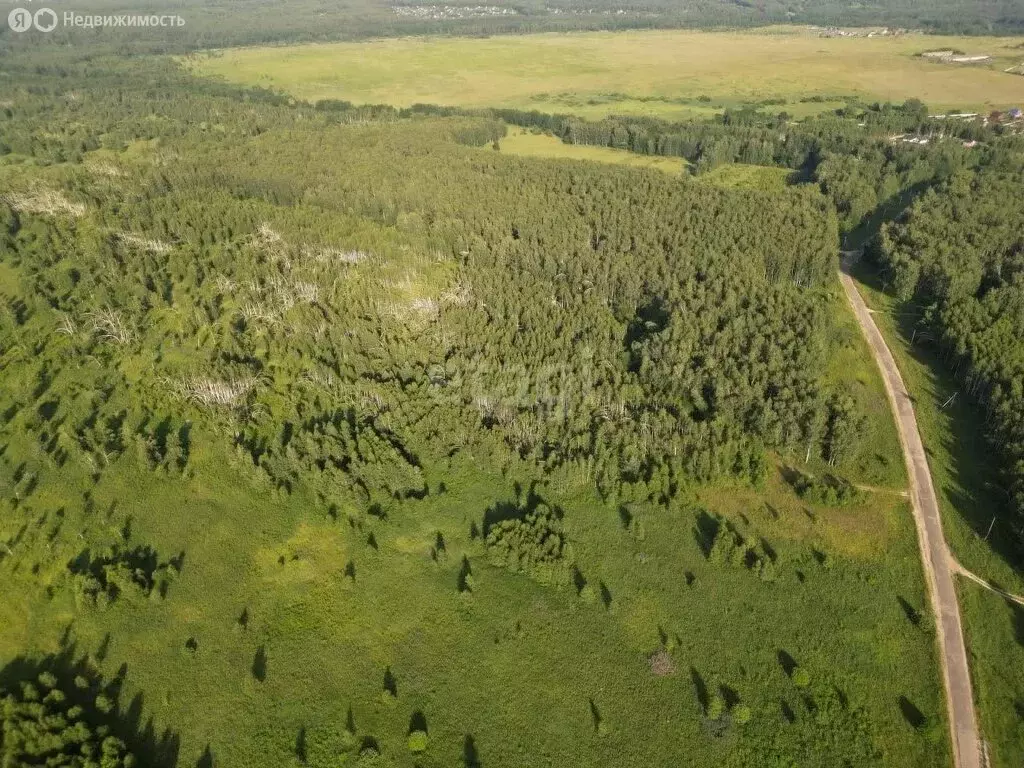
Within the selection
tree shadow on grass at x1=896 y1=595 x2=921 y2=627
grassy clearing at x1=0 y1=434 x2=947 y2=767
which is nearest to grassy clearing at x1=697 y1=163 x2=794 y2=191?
grassy clearing at x1=0 y1=434 x2=947 y2=767

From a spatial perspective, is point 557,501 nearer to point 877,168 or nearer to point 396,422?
point 396,422

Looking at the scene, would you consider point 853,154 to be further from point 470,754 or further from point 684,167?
point 470,754

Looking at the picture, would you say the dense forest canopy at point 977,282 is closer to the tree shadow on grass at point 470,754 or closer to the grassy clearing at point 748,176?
the grassy clearing at point 748,176

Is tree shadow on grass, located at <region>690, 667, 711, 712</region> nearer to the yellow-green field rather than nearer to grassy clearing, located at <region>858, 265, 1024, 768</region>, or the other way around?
grassy clearing, located at <region>858, 265, 1024, 768</region>

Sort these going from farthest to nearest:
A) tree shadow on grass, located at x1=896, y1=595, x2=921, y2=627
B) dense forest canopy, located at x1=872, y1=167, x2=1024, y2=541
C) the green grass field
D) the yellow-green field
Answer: the yellow-green field
the green grass field
dense forest canopy, located at x1=872, y1=167, x2=1024, y2=541
tree shadow on grass, located at x1=896, y1=595, x2=921, y2=627

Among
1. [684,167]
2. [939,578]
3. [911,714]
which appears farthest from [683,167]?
[911,714]

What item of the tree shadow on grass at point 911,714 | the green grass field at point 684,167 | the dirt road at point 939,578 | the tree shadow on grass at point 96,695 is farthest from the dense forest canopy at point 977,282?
the tree shadow on grass at point 96,695
